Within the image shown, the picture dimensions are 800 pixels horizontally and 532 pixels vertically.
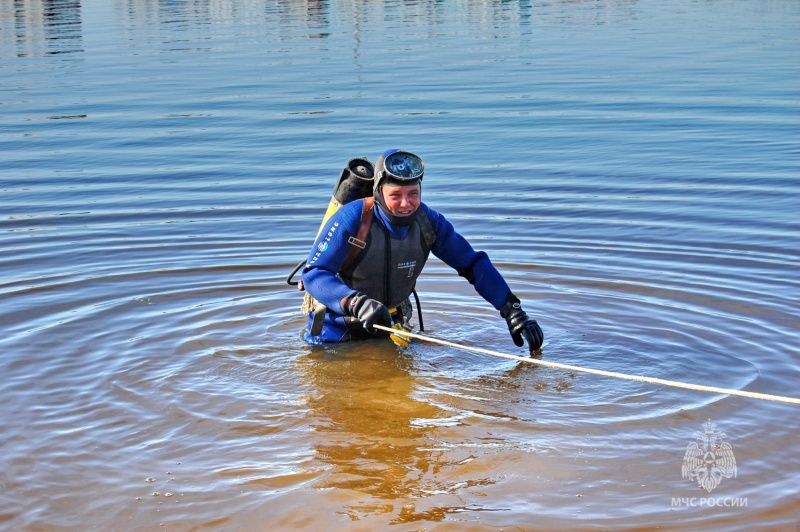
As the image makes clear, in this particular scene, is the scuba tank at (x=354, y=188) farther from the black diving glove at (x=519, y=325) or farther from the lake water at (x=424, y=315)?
the black diving glove at (x=519, y=325)

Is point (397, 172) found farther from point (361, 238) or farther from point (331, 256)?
point (331, 256)

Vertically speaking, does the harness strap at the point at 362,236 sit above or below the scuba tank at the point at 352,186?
below

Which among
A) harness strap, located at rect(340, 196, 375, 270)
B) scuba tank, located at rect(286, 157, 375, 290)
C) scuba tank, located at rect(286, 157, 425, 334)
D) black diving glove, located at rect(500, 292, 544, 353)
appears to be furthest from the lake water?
scuba tank, located at rect(286, 157, 375, 290)

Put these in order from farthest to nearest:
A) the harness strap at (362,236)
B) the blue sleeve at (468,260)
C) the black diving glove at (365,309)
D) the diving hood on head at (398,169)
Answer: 1. the blue sleeve at (468,260)
2. the harness strap at (362,236)
3. the diving hood on head at (398,169)
4. the black diving glove at (365,309)

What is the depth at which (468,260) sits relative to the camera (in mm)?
6598

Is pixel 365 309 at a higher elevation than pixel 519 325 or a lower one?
higher

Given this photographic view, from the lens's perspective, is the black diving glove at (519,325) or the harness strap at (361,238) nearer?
the harness strap at (361,238)

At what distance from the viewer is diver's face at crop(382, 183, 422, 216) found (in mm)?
6094

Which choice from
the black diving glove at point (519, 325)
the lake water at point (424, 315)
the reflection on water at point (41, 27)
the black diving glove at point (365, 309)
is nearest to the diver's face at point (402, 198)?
the black diving glove at point (365, 309)

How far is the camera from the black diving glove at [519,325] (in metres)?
6.38

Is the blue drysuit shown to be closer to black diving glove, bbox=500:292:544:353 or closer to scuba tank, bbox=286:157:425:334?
black diving glove, bbox=500:292:544:353

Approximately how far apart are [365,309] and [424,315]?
6.66 ft

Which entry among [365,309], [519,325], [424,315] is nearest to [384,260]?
[365,309]

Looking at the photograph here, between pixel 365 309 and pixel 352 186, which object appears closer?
pixel 365 309
